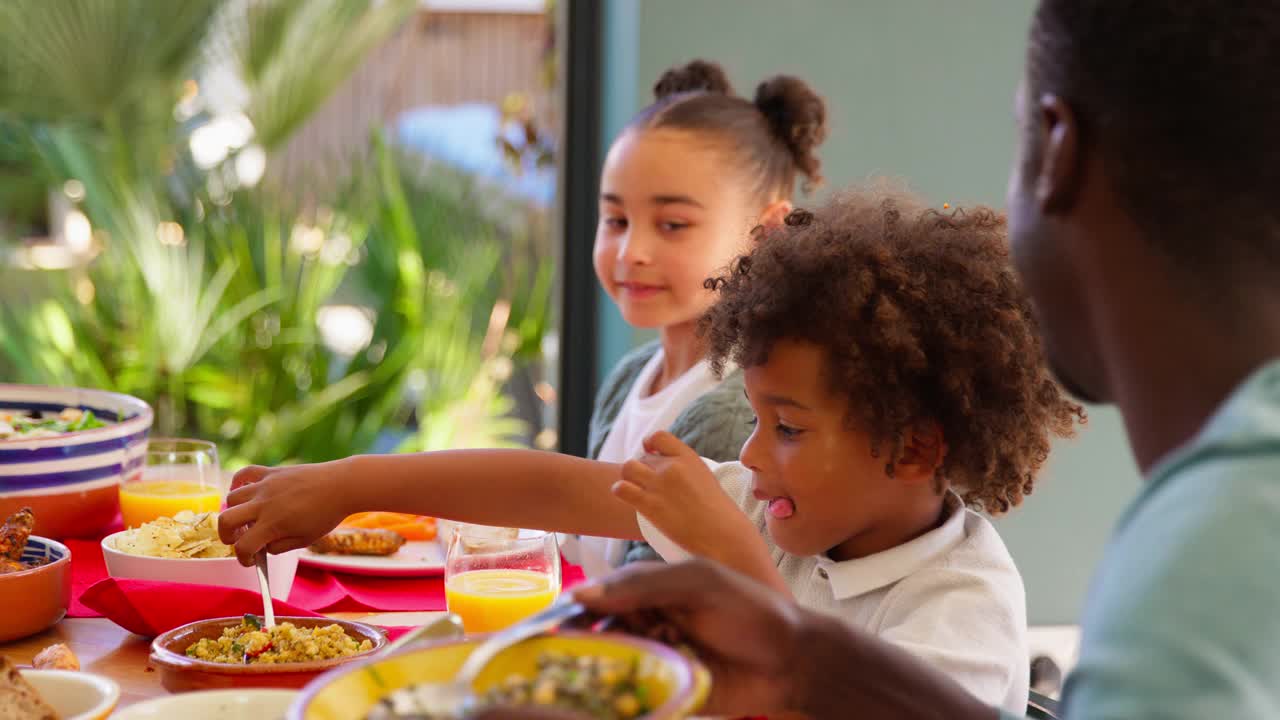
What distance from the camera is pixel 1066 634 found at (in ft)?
9.67

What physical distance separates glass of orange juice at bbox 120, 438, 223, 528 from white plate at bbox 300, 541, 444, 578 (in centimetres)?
16

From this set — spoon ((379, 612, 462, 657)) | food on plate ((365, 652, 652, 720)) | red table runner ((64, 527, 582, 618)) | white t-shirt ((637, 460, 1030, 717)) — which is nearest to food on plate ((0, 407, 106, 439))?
red table runner ((64, 527, 582, 618))

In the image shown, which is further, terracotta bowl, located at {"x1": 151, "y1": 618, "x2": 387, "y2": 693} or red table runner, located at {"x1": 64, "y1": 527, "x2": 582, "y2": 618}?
red table runner, located at {"x1": 64, "y1": 527, "x2": 582, "y2": 618}

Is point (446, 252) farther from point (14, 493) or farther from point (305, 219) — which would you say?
point (14, 493)

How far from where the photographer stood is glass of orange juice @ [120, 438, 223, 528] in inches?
57.7

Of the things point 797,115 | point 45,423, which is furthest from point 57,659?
point 797,115

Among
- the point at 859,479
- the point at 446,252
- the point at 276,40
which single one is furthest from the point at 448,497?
the point at 276,40

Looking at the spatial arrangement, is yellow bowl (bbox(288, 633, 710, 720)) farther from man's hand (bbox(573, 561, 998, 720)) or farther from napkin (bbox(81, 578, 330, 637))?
napkin (bbox(81, 578, 330, 637))

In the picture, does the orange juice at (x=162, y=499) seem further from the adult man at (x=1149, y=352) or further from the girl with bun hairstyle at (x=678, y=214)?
the adult man at (x=1149, y=352)

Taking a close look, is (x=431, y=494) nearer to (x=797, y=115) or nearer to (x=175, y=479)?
(x=175, y=479)

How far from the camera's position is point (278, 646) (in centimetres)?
100

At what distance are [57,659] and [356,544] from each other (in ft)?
1.51

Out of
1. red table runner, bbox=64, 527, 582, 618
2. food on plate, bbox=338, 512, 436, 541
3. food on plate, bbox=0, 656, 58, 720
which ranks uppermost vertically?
food on plate, bbox=0, 656, 58, 720

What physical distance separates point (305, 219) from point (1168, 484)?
3262 millimetres
